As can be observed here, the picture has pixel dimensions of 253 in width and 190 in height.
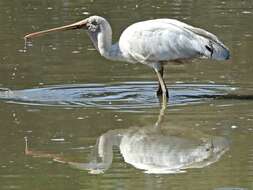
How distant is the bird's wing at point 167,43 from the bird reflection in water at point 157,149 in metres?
1.68

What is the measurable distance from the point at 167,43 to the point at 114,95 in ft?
3.08

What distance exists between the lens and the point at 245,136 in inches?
428

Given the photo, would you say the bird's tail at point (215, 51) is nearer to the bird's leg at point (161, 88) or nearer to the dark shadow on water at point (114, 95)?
the dark shadow on water at point (114, 95)

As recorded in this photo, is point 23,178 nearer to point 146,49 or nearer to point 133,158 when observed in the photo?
point 133,158

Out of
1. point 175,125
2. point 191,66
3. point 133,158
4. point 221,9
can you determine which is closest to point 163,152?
point 133,158

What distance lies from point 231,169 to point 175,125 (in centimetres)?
209

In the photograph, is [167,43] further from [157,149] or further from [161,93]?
[157,149]

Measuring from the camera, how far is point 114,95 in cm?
1338

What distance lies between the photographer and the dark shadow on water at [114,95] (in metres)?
12.8

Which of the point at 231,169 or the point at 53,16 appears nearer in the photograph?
the point at 231,169

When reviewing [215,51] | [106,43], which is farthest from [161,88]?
[106,43]

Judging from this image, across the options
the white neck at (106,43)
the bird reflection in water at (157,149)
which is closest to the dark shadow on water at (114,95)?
the white neck at (106,43)

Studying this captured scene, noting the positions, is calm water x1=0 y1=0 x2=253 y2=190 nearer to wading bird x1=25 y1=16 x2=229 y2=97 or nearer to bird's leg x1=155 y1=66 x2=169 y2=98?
bird's leg x1=155 y1=66 x2=169 y2=98

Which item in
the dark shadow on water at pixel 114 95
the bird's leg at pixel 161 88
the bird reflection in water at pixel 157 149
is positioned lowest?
the dark shadow on water at pixel 114 95
